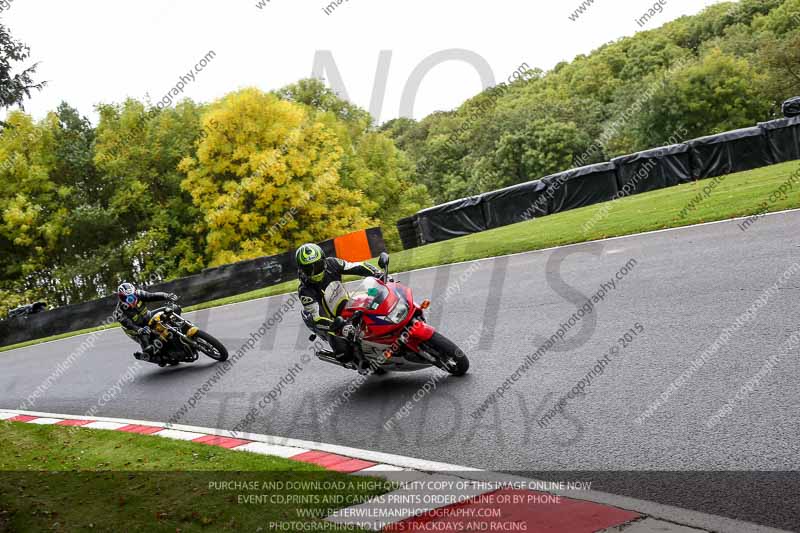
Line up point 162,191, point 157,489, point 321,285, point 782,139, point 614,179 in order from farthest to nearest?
1. point 162,191
2. point 614,179
3. point 782,139
4. point 321,285
5. point 157,489

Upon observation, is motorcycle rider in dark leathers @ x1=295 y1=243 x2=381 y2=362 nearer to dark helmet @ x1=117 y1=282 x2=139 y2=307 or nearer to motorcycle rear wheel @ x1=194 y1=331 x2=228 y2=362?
motorcycle rear wheel @ x1=194 y1=331 x2=228 y2=362

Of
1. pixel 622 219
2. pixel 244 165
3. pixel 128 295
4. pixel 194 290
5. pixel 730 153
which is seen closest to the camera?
pixel 128 295

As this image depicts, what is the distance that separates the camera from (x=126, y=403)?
11.1m

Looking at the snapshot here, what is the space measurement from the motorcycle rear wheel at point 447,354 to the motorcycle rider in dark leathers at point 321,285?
0.98 m

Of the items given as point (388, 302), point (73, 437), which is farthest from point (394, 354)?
point (73, 437)

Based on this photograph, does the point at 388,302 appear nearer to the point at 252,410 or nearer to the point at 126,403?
the point at 252,410

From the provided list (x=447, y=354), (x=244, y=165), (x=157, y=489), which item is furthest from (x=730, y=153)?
(x=244, y=165)

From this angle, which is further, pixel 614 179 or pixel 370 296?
pixel 614 179

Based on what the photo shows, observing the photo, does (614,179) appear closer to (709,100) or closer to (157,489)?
(157,489)

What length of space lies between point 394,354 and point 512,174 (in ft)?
234

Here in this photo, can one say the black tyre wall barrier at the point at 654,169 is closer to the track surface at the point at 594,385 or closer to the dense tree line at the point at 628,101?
the track surface at the point at 594,385

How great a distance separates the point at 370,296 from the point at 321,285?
942 mm

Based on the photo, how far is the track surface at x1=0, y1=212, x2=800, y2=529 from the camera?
5211mm

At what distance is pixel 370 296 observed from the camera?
27.6ft
